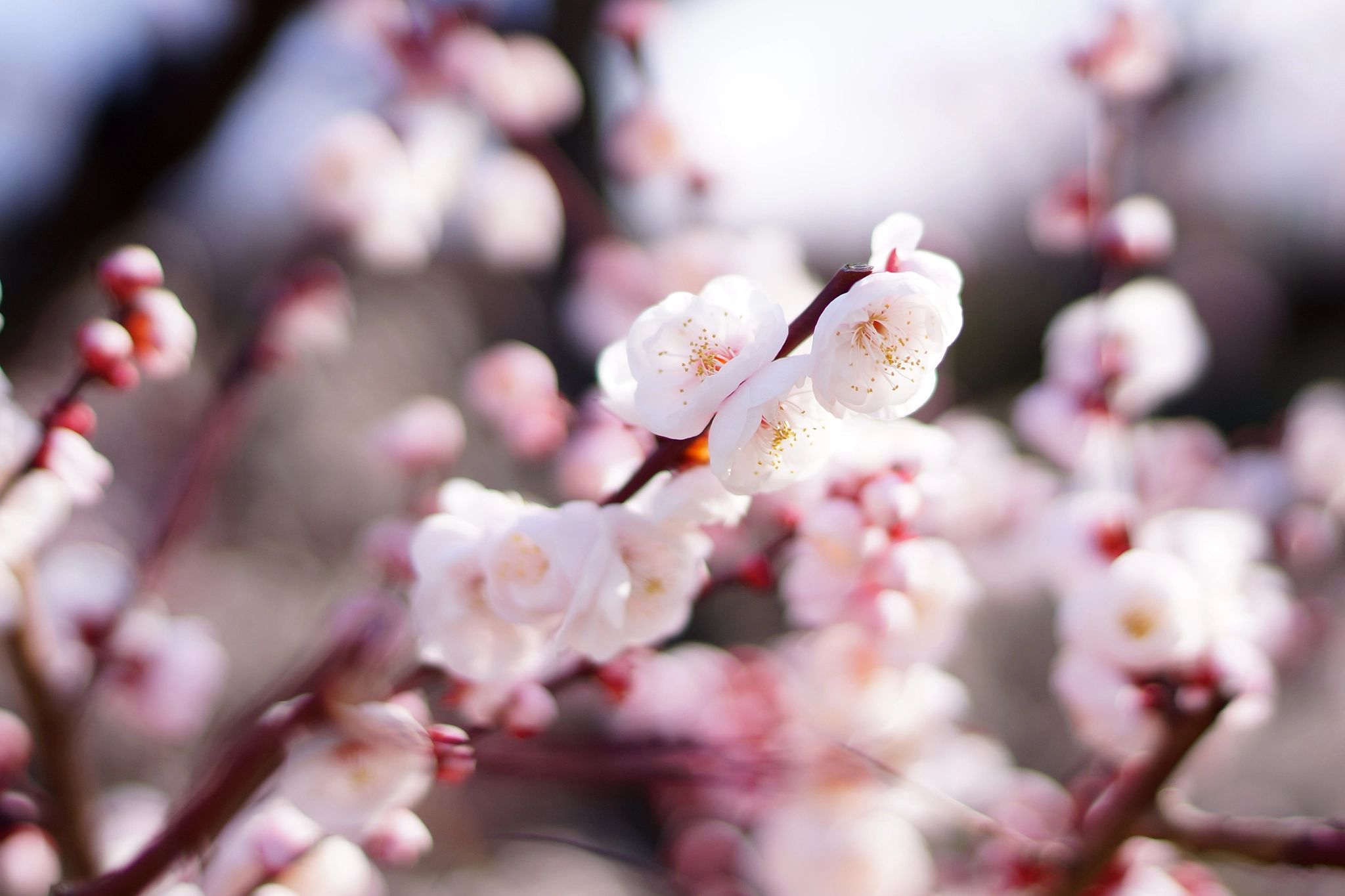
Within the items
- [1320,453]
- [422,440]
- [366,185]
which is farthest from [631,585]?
[1320,453]

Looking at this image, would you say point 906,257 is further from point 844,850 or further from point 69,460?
point 844,850

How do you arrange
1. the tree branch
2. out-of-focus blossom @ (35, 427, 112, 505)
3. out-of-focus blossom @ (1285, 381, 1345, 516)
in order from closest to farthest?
out-of-focus blossom @ (35, 427, 112, 505), the tree branch, out-of-focus blossom @ (1285, 381, 1345, 516)

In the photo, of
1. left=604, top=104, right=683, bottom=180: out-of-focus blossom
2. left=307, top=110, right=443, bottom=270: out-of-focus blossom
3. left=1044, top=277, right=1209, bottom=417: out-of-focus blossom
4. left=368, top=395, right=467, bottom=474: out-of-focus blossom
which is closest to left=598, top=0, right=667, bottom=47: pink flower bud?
left=604, top=104, right=683, bottom=180: out-of-focus blossom

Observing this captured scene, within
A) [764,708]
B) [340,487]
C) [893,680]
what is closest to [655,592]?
[893,680]

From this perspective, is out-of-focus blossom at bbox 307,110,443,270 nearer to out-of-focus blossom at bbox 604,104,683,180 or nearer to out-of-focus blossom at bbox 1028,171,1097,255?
out-of-focus blossom at bbox 604,104,683,180

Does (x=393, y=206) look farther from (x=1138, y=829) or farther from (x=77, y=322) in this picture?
(x=77, y=322)

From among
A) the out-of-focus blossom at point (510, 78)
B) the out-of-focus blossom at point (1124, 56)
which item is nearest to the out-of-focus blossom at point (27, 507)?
the out-of-focus blossom at point (510, 78)
